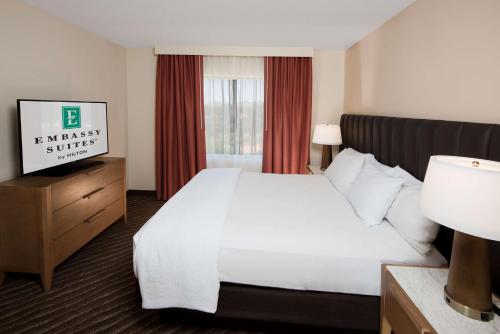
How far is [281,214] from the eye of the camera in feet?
7.27

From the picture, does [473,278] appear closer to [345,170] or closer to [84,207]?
[345,170]

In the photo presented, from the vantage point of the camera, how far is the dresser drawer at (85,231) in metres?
2.50

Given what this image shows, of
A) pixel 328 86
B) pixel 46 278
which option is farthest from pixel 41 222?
pixel 328 86

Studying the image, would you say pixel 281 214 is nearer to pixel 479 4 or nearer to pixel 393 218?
pixel 393 218

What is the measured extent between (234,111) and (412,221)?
10.6ft

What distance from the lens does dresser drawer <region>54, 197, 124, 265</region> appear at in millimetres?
2504

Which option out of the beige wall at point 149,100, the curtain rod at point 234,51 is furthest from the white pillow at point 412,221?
the curtain rod at point 234,51

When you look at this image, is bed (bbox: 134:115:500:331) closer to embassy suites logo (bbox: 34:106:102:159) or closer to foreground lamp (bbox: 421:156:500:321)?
foreground lamp (bbox: 421:156:500:321)

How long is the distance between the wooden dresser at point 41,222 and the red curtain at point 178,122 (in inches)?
71.0

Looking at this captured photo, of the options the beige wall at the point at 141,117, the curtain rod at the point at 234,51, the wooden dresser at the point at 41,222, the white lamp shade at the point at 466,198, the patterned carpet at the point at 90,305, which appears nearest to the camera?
the white lamp shade at the point at 466,198

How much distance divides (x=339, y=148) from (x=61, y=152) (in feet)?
10.5

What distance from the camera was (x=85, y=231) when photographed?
287cm

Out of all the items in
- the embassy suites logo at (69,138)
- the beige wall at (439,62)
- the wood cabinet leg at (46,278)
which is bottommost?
the wood cabinet leg at (46,278)

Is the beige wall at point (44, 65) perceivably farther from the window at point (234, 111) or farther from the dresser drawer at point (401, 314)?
the dresser drawer at point (401, 314)
